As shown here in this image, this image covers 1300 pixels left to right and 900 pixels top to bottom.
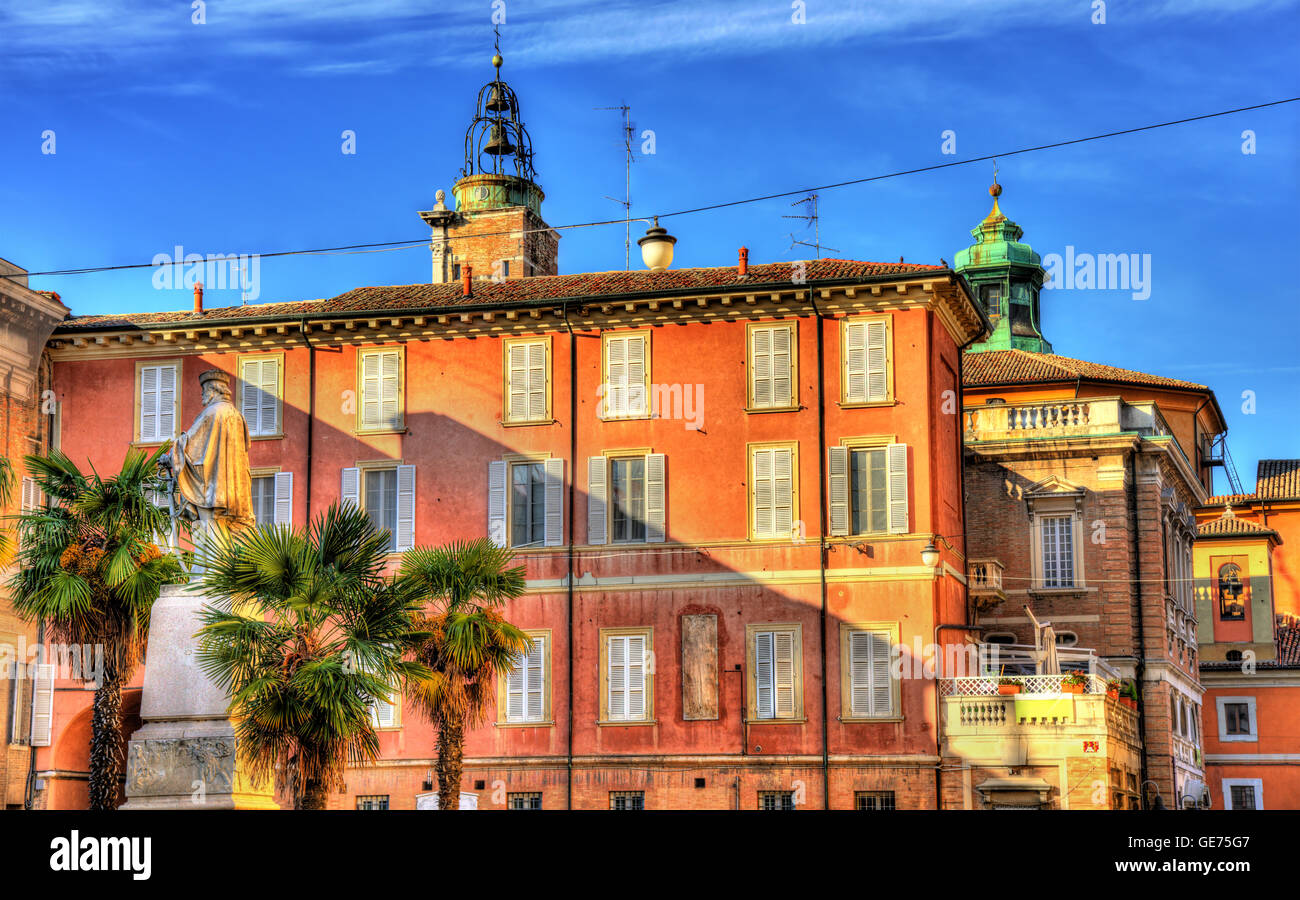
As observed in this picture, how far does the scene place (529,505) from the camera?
39219mm

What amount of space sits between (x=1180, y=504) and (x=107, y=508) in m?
30.3

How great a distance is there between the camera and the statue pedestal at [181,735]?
15.6m

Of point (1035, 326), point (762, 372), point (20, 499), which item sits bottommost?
point (20, 499)

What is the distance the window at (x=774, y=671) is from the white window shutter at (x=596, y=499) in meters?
4.09

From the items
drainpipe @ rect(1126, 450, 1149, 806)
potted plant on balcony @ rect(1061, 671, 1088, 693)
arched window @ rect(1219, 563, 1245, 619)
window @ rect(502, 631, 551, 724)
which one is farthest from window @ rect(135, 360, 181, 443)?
arched window @ rect(1219, 563, 1245, 619)

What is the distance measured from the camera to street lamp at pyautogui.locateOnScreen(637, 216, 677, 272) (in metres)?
43.7

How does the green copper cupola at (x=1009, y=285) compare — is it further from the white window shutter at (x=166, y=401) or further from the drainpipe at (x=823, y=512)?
the white window shutter at (x=166, y=401)

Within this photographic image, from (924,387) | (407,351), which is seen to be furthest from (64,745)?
(924,387)

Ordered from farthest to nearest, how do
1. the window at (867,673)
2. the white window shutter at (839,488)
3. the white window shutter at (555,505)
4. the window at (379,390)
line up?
the window at (379,390) < the white window shutter at (555,505) < the white window shutter at (839,488) < the window at (867,673)

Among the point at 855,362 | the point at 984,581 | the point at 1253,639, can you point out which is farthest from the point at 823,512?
the point at 1253,639

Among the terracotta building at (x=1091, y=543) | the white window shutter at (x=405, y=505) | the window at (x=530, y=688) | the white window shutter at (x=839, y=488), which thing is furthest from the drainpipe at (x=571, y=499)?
the terracotta building at (x=1091, y=543)

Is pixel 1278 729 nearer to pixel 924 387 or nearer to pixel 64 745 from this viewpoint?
pixel 924 387

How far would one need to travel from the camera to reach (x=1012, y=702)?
115ft

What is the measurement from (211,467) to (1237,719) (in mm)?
48572
